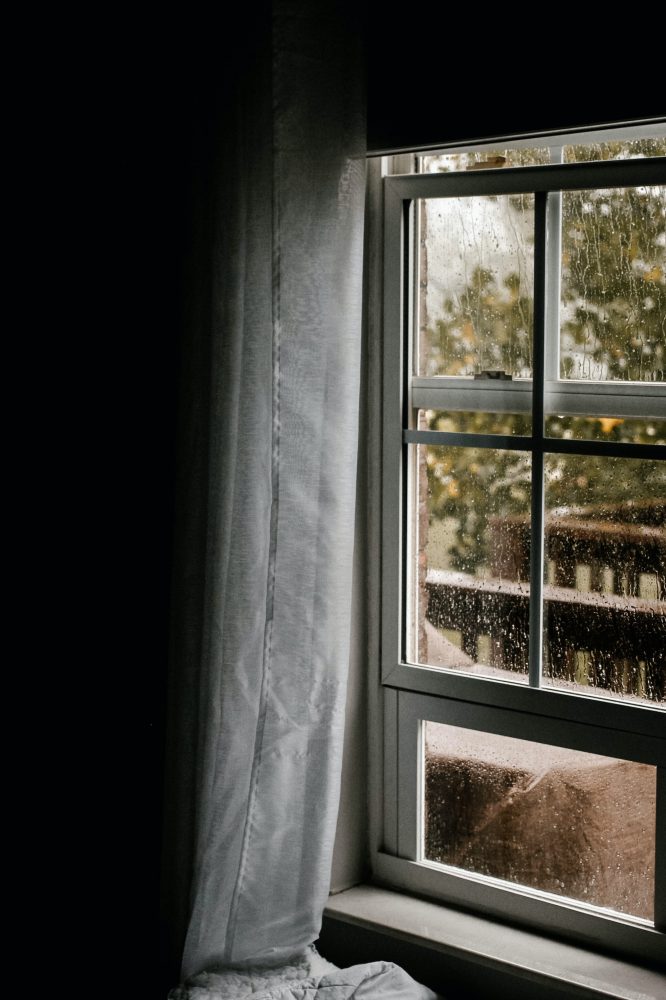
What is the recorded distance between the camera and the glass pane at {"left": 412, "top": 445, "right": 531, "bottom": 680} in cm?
178

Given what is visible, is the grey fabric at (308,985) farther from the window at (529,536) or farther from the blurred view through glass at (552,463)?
the blurred view through glass at (552,463)

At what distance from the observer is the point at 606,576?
1687 millimetres

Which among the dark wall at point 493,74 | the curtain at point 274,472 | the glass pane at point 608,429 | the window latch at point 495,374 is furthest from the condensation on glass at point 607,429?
the dark wall at point 493,74

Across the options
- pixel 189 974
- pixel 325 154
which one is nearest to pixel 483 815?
pixel 189 974

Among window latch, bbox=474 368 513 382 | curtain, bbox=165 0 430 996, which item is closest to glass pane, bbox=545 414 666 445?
window latch, bbox=474 368 513 382

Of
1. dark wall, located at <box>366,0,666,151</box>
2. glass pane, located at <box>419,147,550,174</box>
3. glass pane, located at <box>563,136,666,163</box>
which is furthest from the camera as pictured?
glass pane, located at <box>419,147,550,174</box>

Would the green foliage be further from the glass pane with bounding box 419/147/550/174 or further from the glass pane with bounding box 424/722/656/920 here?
the glass pane with bounding box 424/722/656/920

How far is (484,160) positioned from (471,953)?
132 centimetres

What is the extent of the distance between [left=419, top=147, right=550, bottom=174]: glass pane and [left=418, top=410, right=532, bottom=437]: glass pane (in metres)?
0.41

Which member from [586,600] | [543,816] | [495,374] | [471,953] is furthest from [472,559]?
[471,953]

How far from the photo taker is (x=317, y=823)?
5.60ft

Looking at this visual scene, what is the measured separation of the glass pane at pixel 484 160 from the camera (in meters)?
1.71

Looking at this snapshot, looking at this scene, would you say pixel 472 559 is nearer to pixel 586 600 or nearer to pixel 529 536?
pixel 529 536

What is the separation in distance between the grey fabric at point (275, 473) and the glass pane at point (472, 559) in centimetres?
24
